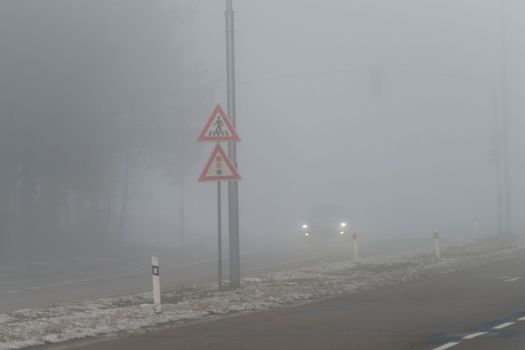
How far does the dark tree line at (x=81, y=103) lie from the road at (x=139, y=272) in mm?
4016

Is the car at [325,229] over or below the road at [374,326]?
over

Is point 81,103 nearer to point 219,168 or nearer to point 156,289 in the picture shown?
point 219,168

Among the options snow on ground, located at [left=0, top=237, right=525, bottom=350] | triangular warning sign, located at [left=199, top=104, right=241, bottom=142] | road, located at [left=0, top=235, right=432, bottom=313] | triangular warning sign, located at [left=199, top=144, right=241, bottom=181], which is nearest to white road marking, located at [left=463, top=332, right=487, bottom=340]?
snow on ground, located at [left=0, top=237, right=525, bottom=350]

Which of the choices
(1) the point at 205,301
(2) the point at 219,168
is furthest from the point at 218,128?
(1) the point at 205,301

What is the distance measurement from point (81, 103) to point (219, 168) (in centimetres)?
1526

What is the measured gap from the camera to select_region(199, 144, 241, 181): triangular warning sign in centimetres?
1636

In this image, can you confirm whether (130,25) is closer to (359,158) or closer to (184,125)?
(184,125)

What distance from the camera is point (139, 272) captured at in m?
25.4

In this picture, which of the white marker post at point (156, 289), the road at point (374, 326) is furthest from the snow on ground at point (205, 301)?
the road at point (374, 326)

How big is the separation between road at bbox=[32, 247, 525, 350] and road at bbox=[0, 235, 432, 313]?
5175 mm

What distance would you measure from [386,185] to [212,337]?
96794mm

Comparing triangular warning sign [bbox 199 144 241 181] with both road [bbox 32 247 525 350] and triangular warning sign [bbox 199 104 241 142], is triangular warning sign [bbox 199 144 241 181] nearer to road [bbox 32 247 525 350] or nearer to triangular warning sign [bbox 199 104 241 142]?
triangular warning sign [bbox 199 104 241 142]

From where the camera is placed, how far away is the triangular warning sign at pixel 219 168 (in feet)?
53.7

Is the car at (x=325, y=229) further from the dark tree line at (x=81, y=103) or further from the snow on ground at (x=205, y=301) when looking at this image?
the snow on ground at (x=205, y=301)
